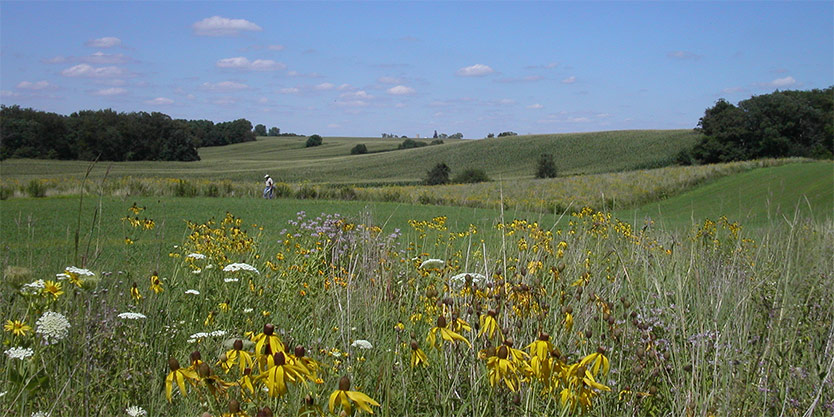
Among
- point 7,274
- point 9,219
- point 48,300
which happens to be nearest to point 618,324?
Result: point 48,300

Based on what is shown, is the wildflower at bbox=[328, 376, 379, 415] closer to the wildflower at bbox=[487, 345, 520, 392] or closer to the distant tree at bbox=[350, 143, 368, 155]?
the wildflower at bbox=[487, 345, 520, 392]

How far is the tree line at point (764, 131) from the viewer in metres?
56.7

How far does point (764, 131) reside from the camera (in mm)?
56875

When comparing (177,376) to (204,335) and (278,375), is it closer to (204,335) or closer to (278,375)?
(278,375)

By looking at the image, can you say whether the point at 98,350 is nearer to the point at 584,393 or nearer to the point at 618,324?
the point at 584,393

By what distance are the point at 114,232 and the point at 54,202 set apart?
286 inches

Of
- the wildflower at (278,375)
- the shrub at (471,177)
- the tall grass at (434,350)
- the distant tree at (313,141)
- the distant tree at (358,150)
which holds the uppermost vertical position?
the distant tree at (313,141)

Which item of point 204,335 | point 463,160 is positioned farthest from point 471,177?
point 204,335

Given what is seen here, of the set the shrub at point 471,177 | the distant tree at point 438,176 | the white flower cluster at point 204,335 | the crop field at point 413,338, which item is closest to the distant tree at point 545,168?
the shrub at point 471,177

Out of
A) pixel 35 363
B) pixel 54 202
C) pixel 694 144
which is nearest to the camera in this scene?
pixel 35 363

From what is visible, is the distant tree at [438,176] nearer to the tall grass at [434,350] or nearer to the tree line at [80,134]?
the tree line at [80,134]

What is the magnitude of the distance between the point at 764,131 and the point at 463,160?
92.2 ft

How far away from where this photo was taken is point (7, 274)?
2.69m

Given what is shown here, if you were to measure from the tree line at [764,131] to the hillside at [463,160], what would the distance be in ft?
12.8
